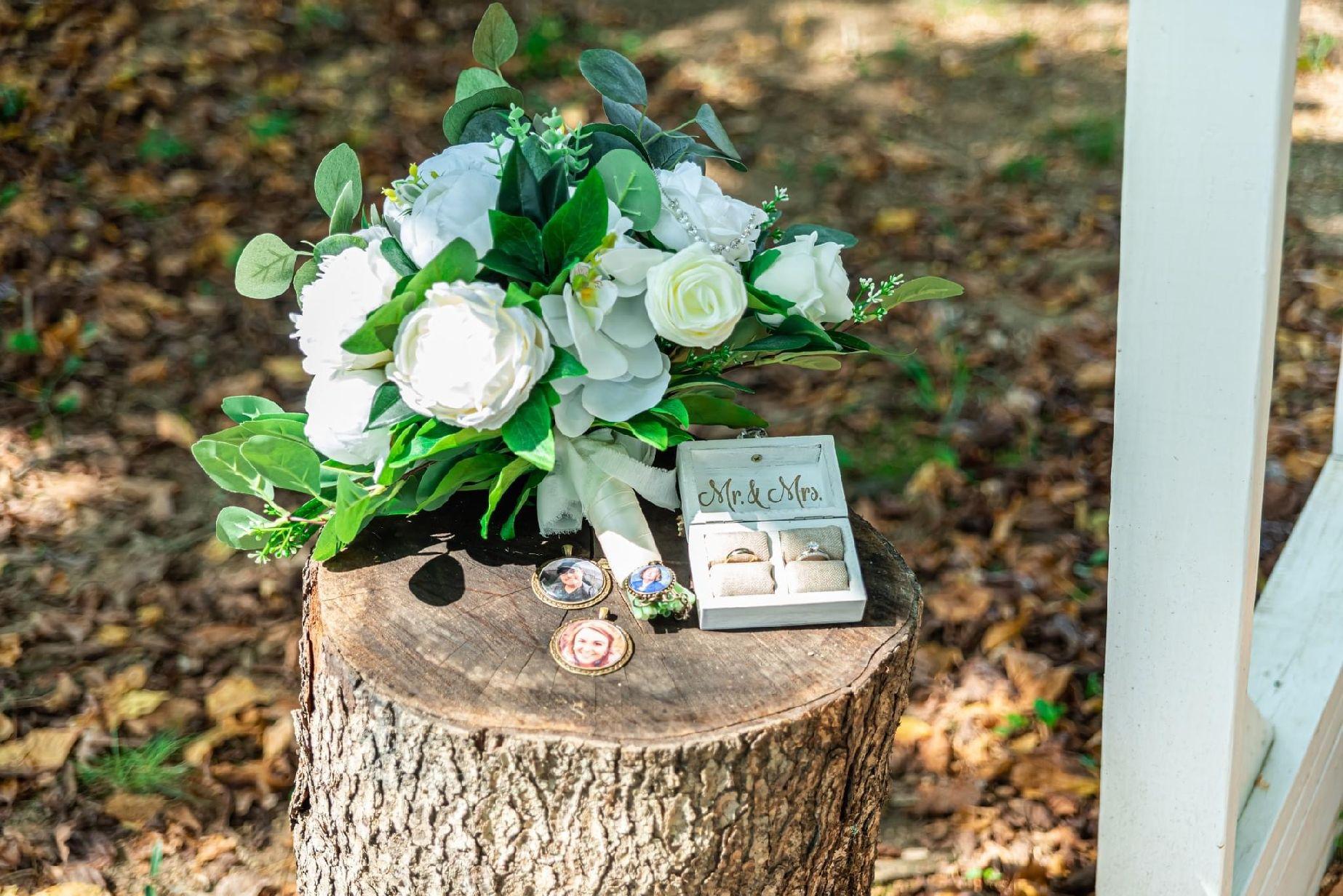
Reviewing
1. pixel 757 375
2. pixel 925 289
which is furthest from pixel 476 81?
pixel 757 375

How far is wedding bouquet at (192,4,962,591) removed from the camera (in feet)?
4.60

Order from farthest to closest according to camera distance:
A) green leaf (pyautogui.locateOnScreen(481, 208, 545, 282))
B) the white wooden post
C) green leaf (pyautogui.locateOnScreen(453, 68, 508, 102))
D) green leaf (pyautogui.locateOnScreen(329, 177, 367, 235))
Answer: green leaf (pyautogui.locateOnScreen(453, 68, 508, 102)), green leaf (pyautogui.locateOnScreen(329, 177, 367, 235)), green leaf (pyautogui.locateOnScreen(481, 208, 545, 282)), the white wooden post

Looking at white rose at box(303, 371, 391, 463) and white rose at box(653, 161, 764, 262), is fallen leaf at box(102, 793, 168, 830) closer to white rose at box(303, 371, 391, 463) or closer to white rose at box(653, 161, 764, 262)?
white rose at box(303, 371, 391, 463)

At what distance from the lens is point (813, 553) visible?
4.94 feet

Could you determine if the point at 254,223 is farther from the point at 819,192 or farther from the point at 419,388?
the point at 419,388

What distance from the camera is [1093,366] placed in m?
3.51

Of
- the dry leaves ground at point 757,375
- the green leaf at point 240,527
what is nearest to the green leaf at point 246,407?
the green leaf at point 240,527

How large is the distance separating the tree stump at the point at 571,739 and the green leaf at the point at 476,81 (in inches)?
26.2

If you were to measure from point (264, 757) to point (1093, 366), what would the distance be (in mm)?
2453

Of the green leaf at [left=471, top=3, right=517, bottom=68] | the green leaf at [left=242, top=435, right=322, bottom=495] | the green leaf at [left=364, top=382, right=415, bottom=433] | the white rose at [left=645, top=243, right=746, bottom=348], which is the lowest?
the green leaf at [left=242, top=435, right=322, bottom=495]

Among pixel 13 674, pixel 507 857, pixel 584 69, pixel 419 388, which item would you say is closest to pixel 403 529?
pixel 419 388

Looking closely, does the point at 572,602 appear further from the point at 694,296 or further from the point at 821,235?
the point at 821,235

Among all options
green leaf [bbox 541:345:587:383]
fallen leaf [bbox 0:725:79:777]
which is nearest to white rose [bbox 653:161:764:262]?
green leaf [bbox 541:345:587:383]

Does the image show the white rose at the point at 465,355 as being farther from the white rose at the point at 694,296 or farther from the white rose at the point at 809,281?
the white rose at the point at 809,281
